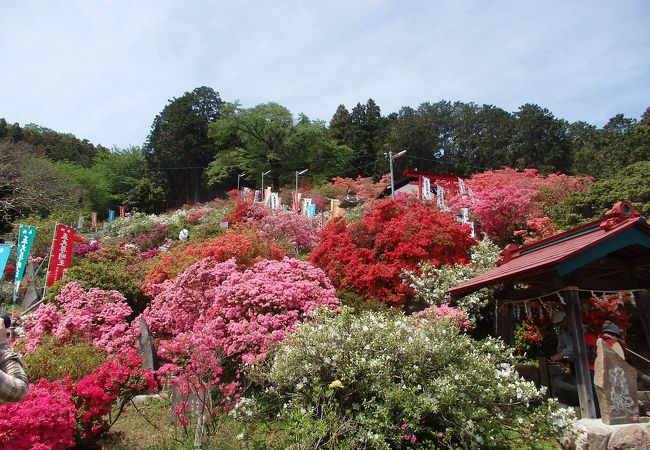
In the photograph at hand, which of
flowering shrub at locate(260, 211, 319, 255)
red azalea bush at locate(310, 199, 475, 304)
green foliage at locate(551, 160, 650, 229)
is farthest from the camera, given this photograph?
flowering shrub at locate(260, 211, 319, 255)

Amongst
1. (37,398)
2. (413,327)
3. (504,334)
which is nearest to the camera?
(37,398)

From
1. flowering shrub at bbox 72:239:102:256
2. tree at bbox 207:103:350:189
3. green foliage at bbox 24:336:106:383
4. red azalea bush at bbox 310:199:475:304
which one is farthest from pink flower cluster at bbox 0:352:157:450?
tree at bbox 207:103:350:189

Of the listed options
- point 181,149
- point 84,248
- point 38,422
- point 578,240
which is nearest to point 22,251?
point 84,248

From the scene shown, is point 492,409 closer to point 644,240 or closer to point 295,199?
point 644,240

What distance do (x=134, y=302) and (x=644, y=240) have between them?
392 inches

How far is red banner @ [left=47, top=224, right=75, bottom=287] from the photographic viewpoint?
13.1m

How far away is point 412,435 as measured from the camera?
4.29 meters

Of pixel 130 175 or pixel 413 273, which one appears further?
pixel 130 175

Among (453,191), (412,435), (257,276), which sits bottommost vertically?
(412,435)

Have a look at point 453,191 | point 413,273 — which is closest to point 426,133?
point 453,191

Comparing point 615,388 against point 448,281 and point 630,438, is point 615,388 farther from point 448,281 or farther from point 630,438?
point 448,281

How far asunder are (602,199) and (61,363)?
14576mm

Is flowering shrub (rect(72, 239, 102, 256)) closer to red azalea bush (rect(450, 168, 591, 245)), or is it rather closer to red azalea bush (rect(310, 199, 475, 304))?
red azalea bush (rect(310, 199, 475, 304))

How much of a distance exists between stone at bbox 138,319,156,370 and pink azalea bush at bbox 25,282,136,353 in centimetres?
28
